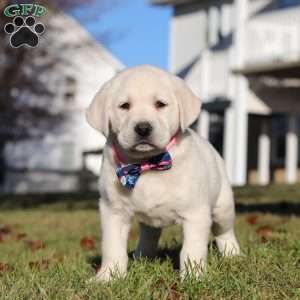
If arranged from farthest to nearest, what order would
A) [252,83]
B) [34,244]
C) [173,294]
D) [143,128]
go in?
[252,83], [34,244], [143,128], [173,294]

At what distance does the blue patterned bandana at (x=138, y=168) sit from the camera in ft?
12.9

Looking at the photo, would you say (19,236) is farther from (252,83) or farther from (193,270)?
(252,83)

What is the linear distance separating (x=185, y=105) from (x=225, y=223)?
Result: 1.04m

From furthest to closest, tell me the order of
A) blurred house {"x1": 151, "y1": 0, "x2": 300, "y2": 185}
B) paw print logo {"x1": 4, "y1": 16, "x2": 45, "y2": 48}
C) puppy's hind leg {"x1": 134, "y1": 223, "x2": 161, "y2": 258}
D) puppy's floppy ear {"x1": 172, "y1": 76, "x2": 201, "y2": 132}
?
blurred house {"x1": 151, "y1": 0, "x2": 300, "y2": 185}
paw print logo {"x1": 4, "y1": 16, "x2": 45, "y2": 48}
puppy's hind leg {"x1": 134, "y1": 223, "x2": 161, "y2": 258}
puppy's floppy ear {"x1": 172, "y1": 76, "x2": 201, "y2": 132}

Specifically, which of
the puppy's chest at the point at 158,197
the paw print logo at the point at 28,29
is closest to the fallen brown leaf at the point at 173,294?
the puppy's chest at the point at 158,197

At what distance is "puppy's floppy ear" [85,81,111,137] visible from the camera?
3998 millimetres

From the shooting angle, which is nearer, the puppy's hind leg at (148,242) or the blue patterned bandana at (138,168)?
the blue patterned bandana at (138,168)

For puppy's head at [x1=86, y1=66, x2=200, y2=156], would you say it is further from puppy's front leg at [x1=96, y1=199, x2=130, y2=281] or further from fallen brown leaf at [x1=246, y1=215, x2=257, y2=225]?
fallen brown leaf at [x1=246, y1=215, x2=257, y2=225]

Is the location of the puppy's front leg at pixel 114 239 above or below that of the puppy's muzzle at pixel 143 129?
below

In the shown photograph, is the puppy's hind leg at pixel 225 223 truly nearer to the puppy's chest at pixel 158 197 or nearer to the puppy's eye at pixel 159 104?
the puppy's chest at pixel 158 197

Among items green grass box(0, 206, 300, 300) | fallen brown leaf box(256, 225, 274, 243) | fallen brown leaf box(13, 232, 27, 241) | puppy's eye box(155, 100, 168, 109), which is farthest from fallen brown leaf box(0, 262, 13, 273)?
fallen brown leaf box(13, 232, 27, 241)

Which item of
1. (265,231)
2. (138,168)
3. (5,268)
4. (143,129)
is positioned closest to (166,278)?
(138,168)

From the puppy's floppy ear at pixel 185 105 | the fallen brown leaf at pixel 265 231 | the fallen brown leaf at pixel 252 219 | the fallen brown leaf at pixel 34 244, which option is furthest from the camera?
the fallen brown leaf at pixel 252 219

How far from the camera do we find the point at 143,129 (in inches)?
147
